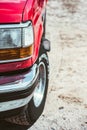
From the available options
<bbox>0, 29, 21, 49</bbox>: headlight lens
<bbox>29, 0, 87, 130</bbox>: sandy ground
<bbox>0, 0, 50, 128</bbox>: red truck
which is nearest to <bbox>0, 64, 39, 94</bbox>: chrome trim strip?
<bbox>0, 0, 50, 128</bbox>: red truck

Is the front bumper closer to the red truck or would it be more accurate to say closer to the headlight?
the red truck

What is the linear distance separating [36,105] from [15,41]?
1029 mm

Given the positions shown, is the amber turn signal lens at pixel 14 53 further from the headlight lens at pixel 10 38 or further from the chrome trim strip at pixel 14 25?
the chrome trim strip at pixel 14 25

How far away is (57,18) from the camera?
7.23 metres

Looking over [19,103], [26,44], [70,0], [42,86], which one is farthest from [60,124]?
[70,0]

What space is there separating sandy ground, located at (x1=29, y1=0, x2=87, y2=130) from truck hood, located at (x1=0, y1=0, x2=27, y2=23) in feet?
4.37

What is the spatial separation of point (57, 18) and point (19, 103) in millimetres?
4771

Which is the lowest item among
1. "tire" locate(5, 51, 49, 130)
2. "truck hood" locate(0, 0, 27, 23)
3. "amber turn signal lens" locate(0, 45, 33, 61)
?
"tire" locate(5, 51, 49, 130)

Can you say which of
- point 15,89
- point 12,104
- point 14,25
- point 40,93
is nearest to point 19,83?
point 15,89

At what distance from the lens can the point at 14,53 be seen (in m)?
2.62

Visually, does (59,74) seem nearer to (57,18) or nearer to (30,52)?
(30,52)

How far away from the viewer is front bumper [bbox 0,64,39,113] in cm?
258

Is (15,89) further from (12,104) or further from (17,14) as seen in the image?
(17,14)

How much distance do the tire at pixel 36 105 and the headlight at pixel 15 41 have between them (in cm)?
43
